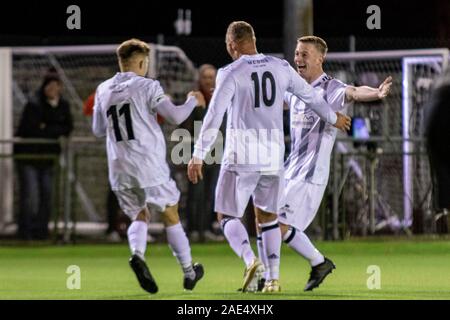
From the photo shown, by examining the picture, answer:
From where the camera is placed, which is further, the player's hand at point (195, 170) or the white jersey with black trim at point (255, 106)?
the white jersey with black trim at point (255, 106)

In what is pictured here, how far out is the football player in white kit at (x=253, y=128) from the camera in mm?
9555

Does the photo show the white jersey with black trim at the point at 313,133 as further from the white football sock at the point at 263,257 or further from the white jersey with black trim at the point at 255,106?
the white football sock at the point at 263,257

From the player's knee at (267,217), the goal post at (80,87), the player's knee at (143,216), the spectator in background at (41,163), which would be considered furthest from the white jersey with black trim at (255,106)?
the goal post at (80,87)

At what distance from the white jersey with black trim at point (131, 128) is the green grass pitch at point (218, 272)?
0.89 meters

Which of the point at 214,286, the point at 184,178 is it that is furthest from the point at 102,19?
the point at 214,286

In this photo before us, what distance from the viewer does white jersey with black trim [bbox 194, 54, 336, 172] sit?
9.52 m

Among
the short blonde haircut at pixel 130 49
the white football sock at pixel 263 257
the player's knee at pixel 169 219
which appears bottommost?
the white football sock at pixel 263 257

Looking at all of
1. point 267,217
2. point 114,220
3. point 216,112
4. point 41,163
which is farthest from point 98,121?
point 114,220

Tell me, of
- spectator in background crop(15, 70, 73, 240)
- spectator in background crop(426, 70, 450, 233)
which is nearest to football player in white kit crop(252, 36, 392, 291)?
spectator in background crop(426, 70, 450, 233)

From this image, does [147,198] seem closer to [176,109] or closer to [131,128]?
[131,128]

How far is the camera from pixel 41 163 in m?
16.5

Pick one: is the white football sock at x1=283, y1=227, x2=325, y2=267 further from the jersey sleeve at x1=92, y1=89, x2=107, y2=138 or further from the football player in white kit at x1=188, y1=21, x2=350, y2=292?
the jersey sleeve at x1=92, y1=89, x2=107, y2=138

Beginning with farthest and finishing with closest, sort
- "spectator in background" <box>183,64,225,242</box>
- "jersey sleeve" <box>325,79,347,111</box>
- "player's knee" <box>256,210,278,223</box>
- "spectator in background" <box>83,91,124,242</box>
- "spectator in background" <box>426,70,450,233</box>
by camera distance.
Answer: "spectator in background" <box>83,91,124,242</box> → "spectator in background" <box>183,64,225,242</box> → "jersey sleeve" <box>325,79,347,111</box> → "player's knee" <box>256,210,278,223</box> → "spectator in background" <box>426,70,450,233</box>
